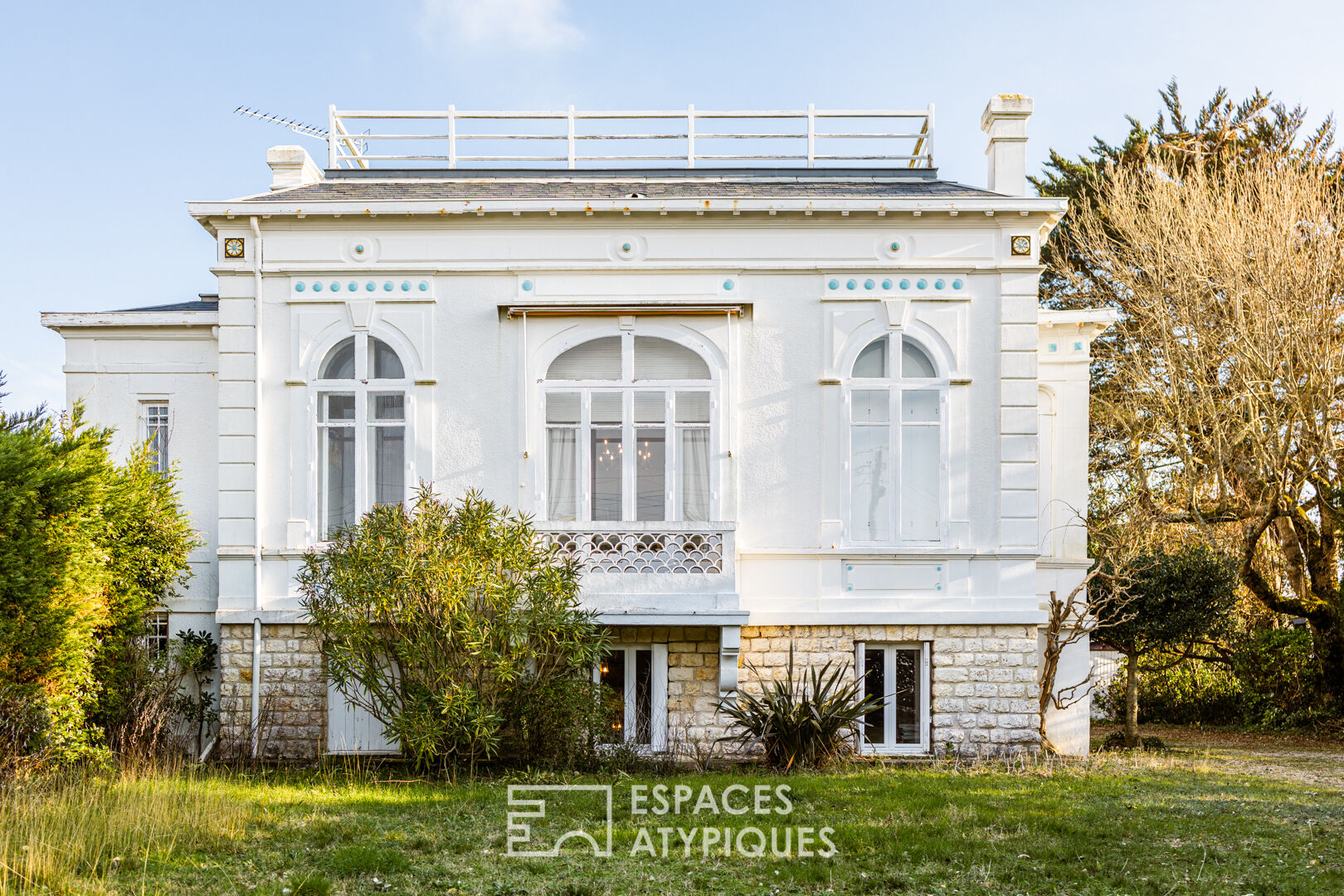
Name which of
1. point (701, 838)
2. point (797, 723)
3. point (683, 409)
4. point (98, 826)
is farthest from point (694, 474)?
point (98, 826)

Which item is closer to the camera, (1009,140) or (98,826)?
(98,826)

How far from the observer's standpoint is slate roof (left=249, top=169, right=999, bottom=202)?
1291 centimetres

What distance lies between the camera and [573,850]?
7867 mm

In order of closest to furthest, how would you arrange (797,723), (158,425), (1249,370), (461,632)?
(461,632) < (797,723) < (158,425) < (1249,370)

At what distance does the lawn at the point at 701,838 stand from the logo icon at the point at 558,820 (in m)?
0.05

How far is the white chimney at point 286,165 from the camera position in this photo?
14008mm

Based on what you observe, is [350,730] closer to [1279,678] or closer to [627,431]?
[627,431]

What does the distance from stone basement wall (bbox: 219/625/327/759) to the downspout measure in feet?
0.25

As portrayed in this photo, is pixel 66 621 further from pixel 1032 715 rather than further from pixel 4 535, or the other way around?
pixel 1032 715

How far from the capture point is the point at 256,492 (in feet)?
41.5

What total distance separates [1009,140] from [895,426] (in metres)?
3.89

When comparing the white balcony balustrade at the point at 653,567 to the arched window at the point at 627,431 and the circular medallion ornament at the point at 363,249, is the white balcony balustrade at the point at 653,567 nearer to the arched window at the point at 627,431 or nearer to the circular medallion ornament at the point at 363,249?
the arched window at the point at 627,431

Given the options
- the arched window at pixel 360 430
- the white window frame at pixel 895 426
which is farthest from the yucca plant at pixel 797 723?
the arched window at pixel 360 430

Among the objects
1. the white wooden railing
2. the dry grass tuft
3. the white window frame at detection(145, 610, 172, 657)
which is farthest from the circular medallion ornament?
the dry grass tuft
